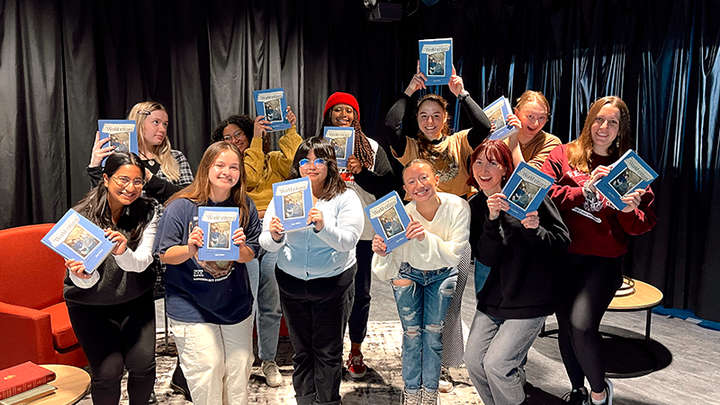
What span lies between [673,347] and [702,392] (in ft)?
2.36

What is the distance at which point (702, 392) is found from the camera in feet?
10.6

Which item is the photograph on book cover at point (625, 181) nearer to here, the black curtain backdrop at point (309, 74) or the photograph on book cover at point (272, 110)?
the photograph on book cover at point (272, 110)

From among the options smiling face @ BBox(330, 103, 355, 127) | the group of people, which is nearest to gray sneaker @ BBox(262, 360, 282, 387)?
the group of people

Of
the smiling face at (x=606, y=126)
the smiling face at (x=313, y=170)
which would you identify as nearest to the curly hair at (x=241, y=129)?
the smiling face at (x=313, y=170)

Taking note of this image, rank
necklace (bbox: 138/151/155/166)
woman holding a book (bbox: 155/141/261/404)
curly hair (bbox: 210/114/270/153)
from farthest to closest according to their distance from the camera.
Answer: curly hair (bbox: 210/114/270/153) → necklace (bbox: 138/151/155/166) → woman holding a book (bbox: 155/141/261/404)

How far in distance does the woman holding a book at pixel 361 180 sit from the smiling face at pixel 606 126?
3.61ft

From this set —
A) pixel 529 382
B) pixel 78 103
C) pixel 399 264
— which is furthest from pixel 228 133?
pixel 529 382

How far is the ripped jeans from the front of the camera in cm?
267

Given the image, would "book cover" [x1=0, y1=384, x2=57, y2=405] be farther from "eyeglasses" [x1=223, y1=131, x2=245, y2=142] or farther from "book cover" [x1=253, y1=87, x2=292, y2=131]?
"book cover" [x1=253, y1=87, x2=292, y2=131]

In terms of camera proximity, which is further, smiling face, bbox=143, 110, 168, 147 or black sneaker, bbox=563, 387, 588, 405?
smiling face, bbox=143, 110, 168, 147

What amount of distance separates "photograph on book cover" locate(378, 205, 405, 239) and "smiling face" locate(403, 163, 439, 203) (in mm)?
171

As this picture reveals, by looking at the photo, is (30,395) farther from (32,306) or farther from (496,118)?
(496,118)

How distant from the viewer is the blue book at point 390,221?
8.20 feet

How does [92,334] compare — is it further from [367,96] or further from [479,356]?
[367,96]
